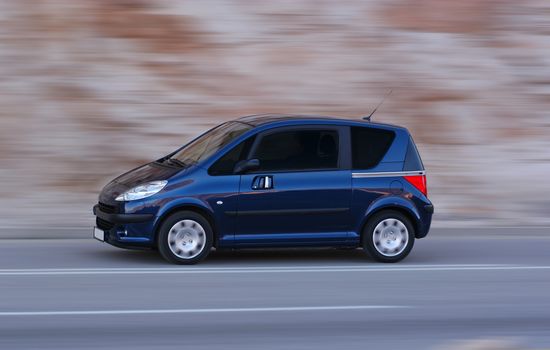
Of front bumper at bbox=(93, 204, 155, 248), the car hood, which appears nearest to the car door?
the car hood

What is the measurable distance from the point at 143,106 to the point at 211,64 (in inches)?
63.3

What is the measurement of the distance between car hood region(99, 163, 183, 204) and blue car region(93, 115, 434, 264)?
14 millimetres

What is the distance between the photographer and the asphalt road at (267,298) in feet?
24.7

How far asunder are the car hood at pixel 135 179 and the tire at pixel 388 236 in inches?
84.8

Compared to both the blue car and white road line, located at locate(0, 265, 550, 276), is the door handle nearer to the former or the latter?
the blue car

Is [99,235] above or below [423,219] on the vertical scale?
below

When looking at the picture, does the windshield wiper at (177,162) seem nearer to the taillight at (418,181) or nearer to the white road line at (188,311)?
the taillight at (418,181)

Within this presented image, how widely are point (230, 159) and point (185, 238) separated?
3.10ft

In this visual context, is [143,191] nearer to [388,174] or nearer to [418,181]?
[388,174]

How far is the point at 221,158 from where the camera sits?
1065cm

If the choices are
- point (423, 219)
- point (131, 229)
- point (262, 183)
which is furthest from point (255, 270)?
point (423, 219)

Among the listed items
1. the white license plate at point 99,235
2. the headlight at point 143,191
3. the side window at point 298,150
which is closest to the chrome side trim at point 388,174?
the side window at point 298,150

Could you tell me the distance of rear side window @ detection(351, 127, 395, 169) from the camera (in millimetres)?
10984

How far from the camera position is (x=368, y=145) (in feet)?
36.3
